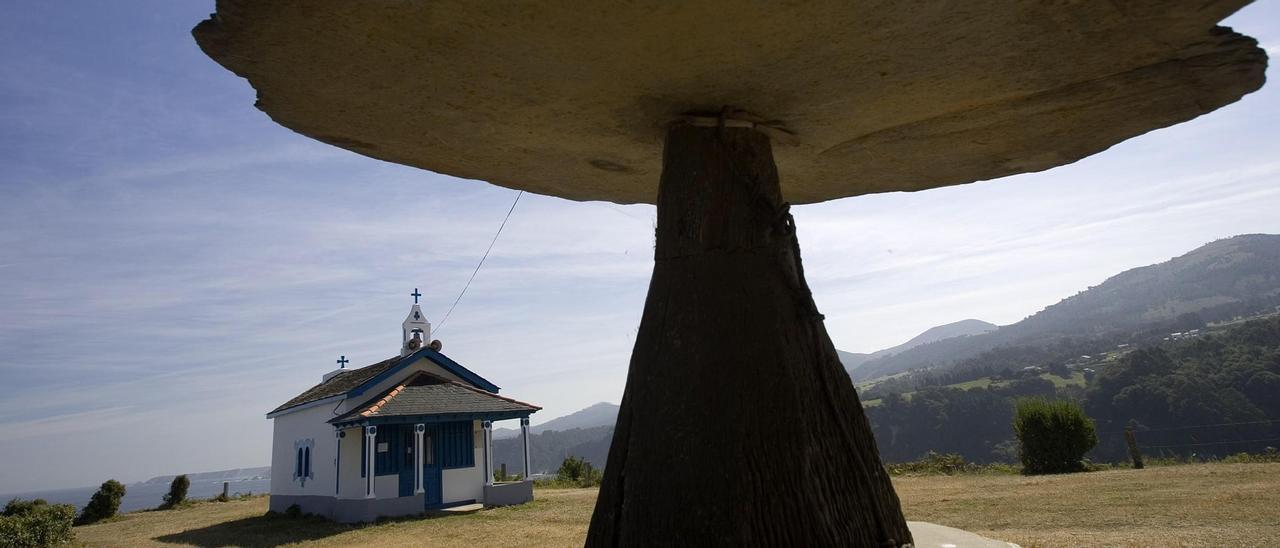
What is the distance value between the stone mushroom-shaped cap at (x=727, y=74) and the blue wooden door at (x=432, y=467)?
47.2ft

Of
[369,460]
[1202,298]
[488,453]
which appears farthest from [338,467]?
[1202,298]

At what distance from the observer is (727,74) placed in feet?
10.0

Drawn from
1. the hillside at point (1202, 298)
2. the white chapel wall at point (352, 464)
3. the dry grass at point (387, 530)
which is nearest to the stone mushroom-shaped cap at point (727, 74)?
the dry grass at point (387, 530)

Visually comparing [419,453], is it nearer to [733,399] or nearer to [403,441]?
[403,441]

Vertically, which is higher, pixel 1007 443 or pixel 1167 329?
pixel 1167 329

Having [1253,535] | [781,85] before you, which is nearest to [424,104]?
[781,85]

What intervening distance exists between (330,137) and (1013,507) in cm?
1099

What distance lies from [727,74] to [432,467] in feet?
53.3

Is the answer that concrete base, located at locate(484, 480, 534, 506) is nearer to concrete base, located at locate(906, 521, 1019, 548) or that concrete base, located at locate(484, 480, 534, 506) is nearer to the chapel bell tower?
the chapel bell tower

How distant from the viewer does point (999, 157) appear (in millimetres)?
4293

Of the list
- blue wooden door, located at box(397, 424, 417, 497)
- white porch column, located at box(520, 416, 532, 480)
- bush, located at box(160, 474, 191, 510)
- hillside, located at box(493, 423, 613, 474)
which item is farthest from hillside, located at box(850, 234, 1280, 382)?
bush, located at box(160, 474, 191, 510)

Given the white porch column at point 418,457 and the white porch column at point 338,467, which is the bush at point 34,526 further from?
the white porch column at point 418,457

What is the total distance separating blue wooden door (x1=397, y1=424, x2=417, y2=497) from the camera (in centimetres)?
1638

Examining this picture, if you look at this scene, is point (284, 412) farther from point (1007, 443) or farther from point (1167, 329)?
point (1167, 329)
